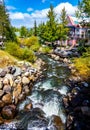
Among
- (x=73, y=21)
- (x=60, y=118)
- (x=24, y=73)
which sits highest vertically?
(x=73, y=21)

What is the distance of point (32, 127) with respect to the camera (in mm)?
19938

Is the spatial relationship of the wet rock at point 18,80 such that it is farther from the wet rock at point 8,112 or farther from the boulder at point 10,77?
the wet rock at point 8,112

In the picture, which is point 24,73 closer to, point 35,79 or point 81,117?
point 35,79

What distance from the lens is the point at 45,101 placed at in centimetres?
2506

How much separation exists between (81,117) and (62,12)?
48914 mm

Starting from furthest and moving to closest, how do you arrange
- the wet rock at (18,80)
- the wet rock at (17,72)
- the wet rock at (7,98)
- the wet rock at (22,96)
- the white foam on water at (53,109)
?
the wet rock at (17,72) < the wet rock at (18,80) < the wet rock at (22,96) < the wet rock at (7,98) < the white foam on water at (53,109)

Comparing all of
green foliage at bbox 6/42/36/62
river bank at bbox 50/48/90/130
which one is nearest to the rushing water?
river bank at bbox 50/48/90/130

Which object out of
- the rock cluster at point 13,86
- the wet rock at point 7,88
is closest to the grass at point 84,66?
the rock cluster at point 13,86

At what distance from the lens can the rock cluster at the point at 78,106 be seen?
64.6 feet

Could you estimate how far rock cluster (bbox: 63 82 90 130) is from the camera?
64.6 ft

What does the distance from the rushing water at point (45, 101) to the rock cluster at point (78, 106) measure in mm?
850

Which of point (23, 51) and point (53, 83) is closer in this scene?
point (53, 83)

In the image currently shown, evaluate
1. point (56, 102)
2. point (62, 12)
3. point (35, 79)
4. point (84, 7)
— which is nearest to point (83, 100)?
point (56, 102)

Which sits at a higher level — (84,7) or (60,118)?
(84,7)
